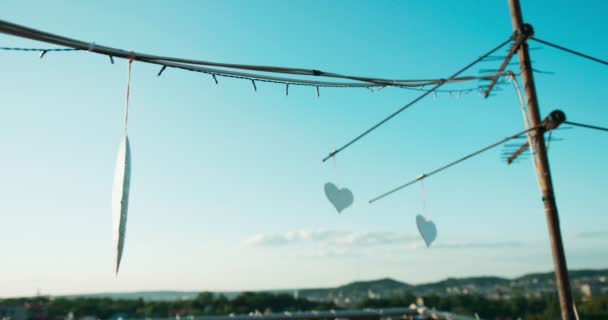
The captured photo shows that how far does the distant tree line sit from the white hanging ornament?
8.47ft

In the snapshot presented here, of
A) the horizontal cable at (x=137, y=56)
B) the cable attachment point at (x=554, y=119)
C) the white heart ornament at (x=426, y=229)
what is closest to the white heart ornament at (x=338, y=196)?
the white heart ornament at (x=426, y=229)

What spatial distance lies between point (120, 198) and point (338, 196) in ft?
6.81

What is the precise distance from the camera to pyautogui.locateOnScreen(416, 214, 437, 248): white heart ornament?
10.5 ft

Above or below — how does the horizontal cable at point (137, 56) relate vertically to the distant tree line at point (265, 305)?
above

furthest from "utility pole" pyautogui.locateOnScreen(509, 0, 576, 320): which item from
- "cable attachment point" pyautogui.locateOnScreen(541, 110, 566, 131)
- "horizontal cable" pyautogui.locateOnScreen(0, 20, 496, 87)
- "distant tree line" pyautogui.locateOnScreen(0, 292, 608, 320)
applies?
"horizontal cable" pyautogui.locateOnScreen(0, 20, 496, 87)

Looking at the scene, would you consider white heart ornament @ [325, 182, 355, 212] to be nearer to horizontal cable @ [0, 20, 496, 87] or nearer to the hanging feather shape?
horizontal cable @ [0, 20, 496, 87]

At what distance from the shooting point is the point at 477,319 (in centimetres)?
333

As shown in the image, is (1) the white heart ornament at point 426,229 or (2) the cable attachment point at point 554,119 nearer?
(2) the cable attachment point at point 554,119

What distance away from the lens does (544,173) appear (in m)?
2.31

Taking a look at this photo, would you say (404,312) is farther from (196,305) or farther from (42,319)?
(196,305)

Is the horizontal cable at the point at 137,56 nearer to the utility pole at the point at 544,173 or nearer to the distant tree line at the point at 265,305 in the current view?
the utility pole at the point at 544,173

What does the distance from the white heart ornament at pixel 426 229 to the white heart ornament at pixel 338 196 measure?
1.86 ft

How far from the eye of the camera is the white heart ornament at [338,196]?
3.10m

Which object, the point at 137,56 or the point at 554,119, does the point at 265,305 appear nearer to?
the point at 554,119
